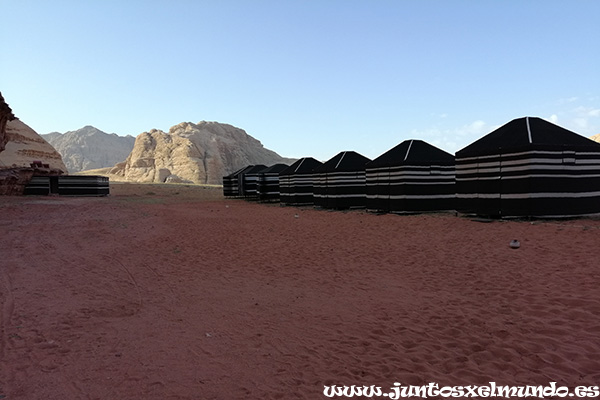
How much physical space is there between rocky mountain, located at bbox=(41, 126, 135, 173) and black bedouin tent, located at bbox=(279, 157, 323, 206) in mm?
129916

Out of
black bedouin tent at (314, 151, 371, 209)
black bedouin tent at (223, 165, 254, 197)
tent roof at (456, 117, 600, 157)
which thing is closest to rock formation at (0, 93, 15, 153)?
black bedouin tent at (223, 165, 254, 197)

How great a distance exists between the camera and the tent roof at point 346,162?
881 inches

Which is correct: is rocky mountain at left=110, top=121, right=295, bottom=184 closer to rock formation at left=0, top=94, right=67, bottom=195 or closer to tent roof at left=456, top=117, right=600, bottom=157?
rock formation at left=0, top=94, right=67, bottom=195

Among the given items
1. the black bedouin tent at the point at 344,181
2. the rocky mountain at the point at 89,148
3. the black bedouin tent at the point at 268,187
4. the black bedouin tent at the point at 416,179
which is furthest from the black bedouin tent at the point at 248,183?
the rocky mountain at the point at 89,148

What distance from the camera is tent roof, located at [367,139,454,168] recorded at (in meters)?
18.1

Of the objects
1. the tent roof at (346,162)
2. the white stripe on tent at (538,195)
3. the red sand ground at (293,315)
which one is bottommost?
the red sand ground at (293,315)

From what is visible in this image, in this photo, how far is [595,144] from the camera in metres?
13.4

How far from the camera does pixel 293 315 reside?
18.4 ft

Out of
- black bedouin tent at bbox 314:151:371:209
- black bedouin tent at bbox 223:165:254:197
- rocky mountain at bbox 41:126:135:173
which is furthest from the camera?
rocky mountain at bbox 41:126:135:173

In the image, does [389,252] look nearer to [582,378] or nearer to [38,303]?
[582,378]

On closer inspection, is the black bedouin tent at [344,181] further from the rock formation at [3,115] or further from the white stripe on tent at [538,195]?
the rock formation at [3,115]

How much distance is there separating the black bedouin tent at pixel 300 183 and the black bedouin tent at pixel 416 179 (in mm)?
8183

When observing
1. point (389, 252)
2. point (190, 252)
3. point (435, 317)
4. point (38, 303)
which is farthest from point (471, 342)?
point (190, 252)

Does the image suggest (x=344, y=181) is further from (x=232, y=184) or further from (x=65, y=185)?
(x=65, y=185)
